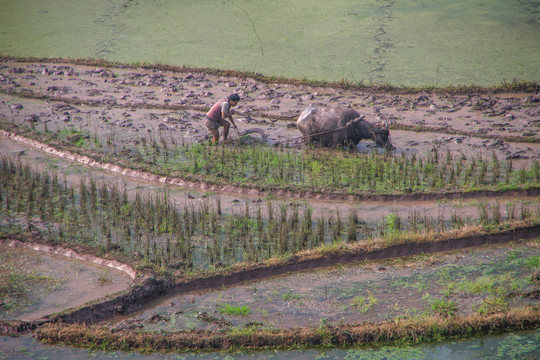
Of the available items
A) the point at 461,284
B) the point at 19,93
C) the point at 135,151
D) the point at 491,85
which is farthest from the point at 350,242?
the point at 19,93

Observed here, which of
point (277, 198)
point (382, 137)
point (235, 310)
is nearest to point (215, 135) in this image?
point (277, 198)

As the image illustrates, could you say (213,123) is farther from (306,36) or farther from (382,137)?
(306,36)

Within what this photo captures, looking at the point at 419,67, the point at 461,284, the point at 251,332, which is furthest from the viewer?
the point at 419,67

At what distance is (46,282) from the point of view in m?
6.12

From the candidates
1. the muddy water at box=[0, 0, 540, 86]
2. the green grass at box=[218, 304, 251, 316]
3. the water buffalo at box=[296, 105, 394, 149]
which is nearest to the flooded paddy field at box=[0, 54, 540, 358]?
the green grass at box=[218, 304, 251, 316]

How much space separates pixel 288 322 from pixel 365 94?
7.02 m

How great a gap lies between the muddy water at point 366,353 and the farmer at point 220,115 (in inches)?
192

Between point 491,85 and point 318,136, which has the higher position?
point 491,85

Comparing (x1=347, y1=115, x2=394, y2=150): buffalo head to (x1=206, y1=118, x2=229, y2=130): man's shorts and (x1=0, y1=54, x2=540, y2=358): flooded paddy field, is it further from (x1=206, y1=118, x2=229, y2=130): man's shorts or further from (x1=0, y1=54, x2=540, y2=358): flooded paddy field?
(x1=206, y1=118, x2=229, y2=130): man's shorts

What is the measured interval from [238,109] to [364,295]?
237 inches

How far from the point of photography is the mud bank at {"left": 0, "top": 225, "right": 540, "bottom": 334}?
216 inches

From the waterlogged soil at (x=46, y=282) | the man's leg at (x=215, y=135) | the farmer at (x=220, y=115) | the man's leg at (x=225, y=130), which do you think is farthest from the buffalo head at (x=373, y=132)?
the waterlogged soil at (x=46, y=282)

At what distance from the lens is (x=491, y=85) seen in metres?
11.3

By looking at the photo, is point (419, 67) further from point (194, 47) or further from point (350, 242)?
point (350, 242)
